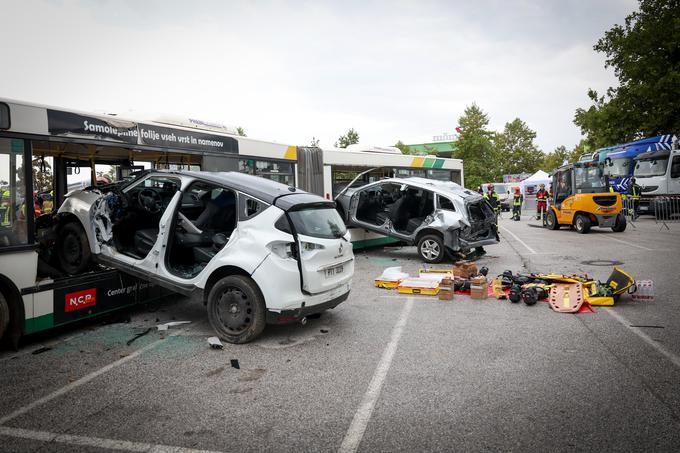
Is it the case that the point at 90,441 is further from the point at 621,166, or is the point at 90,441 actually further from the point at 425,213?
the point at 621,166

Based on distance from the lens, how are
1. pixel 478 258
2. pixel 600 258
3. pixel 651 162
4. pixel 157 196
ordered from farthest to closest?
pixel 651 162 → pixel 478 258 → pixel 600 258 → pixel 157 196

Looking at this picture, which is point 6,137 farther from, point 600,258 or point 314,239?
point 600,258

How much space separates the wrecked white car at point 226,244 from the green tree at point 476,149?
39.4 m

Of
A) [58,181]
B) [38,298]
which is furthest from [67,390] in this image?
[58,181]

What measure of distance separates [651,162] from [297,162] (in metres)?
21.7

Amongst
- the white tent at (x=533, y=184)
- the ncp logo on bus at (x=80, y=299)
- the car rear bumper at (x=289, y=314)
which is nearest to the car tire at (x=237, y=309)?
the car rear bumper at (x=289, y=314)

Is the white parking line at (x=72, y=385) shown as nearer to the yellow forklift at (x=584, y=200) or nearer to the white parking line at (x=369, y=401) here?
the white parking line at (x=369, y=401)

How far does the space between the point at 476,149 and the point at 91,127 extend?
43573 millimetres

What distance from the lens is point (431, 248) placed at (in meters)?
10.9

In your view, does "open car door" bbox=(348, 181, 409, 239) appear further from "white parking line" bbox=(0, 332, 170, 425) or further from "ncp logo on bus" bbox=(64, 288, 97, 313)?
"white parking line" bbox=(0, 332, 170, 425)

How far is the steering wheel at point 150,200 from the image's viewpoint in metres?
6.82

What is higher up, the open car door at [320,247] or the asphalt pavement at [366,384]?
the open car door at [320,247]

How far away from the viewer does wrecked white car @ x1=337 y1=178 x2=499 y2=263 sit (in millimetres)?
10586

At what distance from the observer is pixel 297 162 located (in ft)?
37.6
